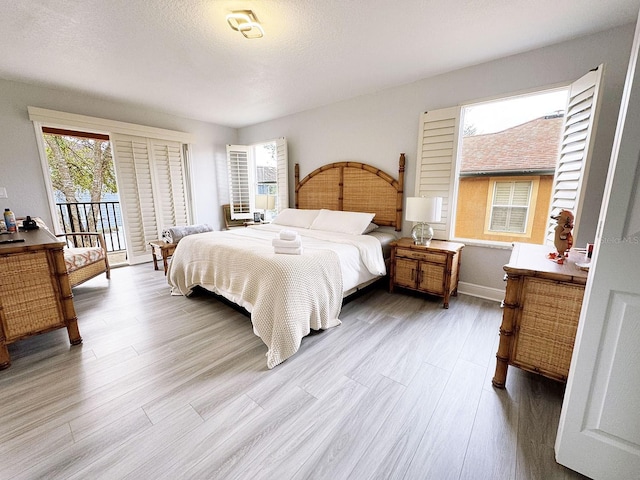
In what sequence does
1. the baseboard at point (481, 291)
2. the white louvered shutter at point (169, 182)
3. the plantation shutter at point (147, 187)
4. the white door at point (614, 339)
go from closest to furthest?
the white door at point (614, 339), the baseboard at point (481, 291), the plantation shutter at point (147, 187), the white louvered shutter at point (169, 182)

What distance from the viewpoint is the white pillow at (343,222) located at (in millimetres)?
3344

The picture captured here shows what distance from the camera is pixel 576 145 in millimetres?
2191

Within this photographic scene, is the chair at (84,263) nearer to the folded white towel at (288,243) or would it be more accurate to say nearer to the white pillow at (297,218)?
the folded white towel at (288,243)

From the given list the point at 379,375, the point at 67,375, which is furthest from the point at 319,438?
the point at 67,375

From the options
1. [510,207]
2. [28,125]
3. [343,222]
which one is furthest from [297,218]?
[28,125]

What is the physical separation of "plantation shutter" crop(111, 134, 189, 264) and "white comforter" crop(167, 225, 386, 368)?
5.88 feet

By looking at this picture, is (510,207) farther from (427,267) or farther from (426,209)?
(427,267)

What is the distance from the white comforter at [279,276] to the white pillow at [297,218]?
84 centimetres

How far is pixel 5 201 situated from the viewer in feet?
10.4

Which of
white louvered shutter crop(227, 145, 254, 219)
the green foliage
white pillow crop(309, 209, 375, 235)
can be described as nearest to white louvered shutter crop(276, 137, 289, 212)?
white louvered shutter crop(227, 145, 254, 219)

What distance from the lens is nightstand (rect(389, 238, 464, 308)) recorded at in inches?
105

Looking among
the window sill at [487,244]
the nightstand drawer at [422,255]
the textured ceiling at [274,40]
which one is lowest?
the nightstand drawer at [422,255]

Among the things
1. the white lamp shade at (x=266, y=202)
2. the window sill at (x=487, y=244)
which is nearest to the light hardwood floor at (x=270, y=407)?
the window sill at (x=487, y=244)

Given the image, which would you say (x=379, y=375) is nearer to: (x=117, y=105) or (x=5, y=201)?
(x=5, y=201)
